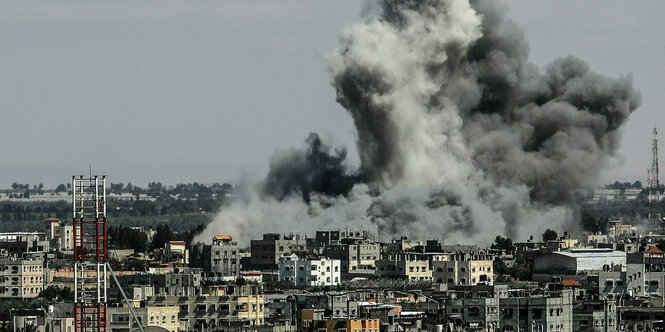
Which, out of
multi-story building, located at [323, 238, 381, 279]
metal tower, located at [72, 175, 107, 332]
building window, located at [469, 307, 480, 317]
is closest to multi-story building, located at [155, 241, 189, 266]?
multi-story building, located at [323, 238, 381, 279]

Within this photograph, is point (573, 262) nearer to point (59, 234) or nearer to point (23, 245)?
point (23, 245)

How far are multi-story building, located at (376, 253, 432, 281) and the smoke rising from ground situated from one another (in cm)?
1437

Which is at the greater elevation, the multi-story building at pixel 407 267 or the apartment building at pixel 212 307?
the multi-story building at pixel 407 267

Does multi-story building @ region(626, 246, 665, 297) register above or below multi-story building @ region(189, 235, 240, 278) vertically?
below

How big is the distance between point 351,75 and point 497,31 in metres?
8.63

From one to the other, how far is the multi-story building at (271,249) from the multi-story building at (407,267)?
29.9ft

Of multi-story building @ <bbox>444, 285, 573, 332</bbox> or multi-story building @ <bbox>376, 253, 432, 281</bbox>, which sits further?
multi-story building @ <bbox>376, 253, 432, 281</bbox>

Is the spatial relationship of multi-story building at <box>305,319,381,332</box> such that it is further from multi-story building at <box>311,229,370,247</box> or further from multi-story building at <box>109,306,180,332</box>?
multi-story building at <box>311,229,370,247</box>

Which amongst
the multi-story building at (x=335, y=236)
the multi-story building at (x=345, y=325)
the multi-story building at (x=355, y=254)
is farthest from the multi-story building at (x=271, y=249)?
the multi-story building at (x=345, y=325)

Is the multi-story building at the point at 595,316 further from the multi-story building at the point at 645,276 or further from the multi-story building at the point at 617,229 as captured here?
the multi-story building at the point at 617,229

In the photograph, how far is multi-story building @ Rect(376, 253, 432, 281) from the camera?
106500 mm

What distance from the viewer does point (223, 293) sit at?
7800 cm

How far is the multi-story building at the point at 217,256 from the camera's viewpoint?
4503 inches

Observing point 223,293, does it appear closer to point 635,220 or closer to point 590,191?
point 590,191
